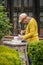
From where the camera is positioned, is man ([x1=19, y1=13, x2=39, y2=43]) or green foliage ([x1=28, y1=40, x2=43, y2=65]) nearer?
green foliage ([x1=28, y1=40, x2=43, y2=65])

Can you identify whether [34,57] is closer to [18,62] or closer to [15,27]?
[18,62]

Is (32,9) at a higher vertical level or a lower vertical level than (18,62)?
lower

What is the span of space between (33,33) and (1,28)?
8.19 feet

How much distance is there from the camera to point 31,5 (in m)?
16.5

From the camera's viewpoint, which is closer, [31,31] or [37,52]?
[37,52]

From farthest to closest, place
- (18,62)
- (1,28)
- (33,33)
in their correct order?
(33,33), (1,28), (18,62)

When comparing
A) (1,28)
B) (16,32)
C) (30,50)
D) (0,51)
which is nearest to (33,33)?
(30,50)

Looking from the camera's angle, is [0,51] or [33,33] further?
[33,33]

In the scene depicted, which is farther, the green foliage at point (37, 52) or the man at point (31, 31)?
the man at point (31, 31)

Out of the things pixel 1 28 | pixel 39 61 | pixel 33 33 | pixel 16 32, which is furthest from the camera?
pixel 16 32

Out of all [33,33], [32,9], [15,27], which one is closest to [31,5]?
[32,9]

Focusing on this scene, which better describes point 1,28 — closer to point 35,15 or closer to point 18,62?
point 18,62

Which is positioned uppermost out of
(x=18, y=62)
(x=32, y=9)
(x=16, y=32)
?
(x=18, y=62)

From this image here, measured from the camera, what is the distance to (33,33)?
29.6ft
